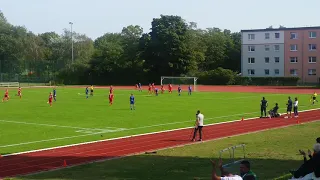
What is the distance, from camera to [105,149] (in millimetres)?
22000

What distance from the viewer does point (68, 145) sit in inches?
913

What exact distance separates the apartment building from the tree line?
595 cm

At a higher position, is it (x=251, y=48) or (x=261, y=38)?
(x=261, y=38)

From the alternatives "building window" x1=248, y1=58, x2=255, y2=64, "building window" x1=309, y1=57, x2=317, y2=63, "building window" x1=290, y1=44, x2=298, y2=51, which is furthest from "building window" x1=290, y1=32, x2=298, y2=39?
"building window" x1=248, y1=58, x2=255, y2=64

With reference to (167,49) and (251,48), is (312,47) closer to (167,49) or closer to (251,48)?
(251,48)

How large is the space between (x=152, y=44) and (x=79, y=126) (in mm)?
76466

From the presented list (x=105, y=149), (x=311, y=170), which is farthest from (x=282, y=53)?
(x=311, y=170)

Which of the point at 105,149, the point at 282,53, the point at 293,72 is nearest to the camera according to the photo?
the point at 105,149

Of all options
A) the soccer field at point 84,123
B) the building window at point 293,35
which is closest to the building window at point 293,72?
the building window at point 293,35

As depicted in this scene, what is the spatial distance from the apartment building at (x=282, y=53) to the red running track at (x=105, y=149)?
237 ft

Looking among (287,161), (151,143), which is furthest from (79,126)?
(287,161)

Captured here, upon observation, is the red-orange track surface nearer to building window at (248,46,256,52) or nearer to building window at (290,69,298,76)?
building window at (290,69,298,76)

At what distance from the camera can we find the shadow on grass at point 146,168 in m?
15.8

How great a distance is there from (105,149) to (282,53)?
8711 centimetres
